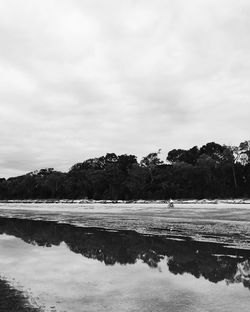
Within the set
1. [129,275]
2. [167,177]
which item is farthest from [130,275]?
[167,177]

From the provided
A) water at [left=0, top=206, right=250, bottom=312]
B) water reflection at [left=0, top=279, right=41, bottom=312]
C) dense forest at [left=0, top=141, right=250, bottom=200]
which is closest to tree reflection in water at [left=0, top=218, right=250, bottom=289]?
water at [left=0, top=206, right=250, bottom=312]

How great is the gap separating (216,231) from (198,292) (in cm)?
1396

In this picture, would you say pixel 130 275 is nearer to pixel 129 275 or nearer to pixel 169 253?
pixel 129 275

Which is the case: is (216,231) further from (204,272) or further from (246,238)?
(204,272)

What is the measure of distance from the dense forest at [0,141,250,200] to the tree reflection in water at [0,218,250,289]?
252 ft

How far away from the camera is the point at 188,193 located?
10294cm

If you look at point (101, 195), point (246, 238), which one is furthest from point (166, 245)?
point (101, 195)

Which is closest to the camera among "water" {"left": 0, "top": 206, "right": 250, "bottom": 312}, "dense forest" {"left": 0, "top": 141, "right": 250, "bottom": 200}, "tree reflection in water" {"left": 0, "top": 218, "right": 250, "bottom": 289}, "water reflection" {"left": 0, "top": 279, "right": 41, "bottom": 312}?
"water reflection" {"left": 0, "top": 279, "right": 41, "bottom": 312}

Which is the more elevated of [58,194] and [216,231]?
[58,194]

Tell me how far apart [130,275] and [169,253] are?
4.49 metres

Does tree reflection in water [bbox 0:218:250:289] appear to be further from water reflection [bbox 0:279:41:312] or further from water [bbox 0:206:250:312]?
water reflection [bbox 0:279:41:312]

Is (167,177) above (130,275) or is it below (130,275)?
above

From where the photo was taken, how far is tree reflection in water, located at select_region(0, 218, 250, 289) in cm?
1224

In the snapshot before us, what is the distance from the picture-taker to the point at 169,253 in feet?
52.9
